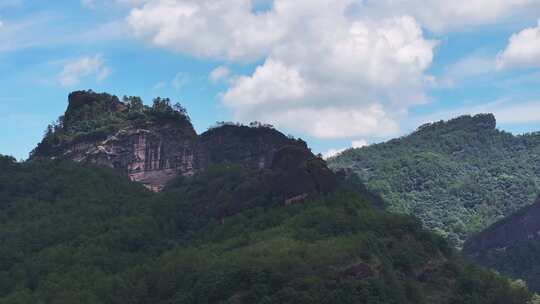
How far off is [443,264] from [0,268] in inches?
2083

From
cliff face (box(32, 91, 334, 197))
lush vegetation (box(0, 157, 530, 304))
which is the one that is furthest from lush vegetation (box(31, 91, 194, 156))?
lush vegetation (box(0, 157, 530, 304))

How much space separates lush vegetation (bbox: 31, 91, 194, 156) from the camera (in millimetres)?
183125

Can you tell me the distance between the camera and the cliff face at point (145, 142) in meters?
181

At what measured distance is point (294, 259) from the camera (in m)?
110

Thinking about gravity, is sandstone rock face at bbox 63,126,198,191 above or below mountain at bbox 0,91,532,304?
above

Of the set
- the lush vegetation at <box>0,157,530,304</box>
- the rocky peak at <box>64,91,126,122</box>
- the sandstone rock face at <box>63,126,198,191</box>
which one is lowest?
the lush vegetation at <box>0,157,530,304</box>

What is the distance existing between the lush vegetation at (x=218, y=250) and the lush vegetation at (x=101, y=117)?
2261 centimetres

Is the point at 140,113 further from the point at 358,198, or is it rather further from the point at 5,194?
the point at 358,198

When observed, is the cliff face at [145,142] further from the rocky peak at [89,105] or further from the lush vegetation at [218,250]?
the lush vegetation at [218,250]

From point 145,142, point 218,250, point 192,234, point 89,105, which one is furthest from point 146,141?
point 218,250

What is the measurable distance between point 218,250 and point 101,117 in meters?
69.5

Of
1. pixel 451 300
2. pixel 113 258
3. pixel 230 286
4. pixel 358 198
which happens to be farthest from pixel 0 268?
pixel 451 300

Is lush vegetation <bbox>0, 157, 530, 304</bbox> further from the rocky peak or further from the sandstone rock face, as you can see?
the rocky peak

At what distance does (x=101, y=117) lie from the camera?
612ft
